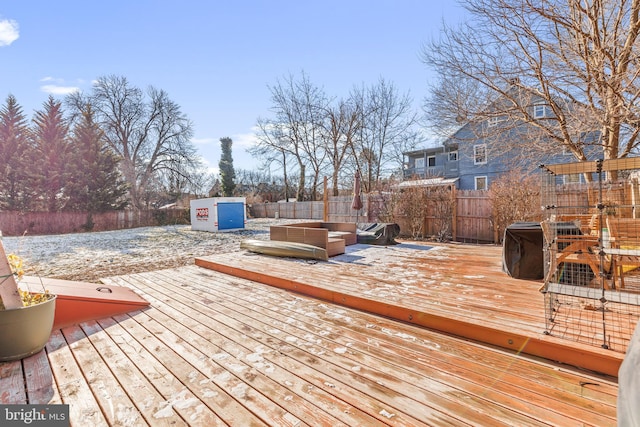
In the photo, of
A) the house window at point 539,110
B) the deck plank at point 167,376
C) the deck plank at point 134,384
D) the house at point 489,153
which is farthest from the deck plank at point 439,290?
the house window at point 539,110

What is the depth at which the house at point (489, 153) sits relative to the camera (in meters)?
7.57

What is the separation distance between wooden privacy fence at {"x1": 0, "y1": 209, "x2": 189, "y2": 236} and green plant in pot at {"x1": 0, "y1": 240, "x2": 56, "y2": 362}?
17449mm

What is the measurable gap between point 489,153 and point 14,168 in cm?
2239

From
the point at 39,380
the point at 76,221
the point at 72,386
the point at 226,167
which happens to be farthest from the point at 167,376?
the point at 226,167

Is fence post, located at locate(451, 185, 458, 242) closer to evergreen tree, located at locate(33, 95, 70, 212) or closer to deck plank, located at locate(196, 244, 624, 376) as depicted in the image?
deck plank, located at locate(196, 244, 624, 376)

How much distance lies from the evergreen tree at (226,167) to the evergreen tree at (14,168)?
398 inches

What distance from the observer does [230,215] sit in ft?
45.4

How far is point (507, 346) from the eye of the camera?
201 cm

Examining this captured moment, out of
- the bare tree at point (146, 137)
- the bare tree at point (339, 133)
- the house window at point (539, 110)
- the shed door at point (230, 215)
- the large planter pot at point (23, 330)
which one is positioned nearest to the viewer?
the large planter pot at point (23, 330)

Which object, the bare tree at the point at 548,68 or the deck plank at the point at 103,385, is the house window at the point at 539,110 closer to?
the bare tree at the point at 548,68

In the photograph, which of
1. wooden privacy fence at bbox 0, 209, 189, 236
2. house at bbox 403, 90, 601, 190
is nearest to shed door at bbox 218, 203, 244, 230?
wooden privacy fence at bbox 0, 209, 189, 236

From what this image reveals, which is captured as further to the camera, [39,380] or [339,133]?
[339,133]

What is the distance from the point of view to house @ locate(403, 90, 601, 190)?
24.8 feet

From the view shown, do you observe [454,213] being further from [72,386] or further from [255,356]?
[72,386]
